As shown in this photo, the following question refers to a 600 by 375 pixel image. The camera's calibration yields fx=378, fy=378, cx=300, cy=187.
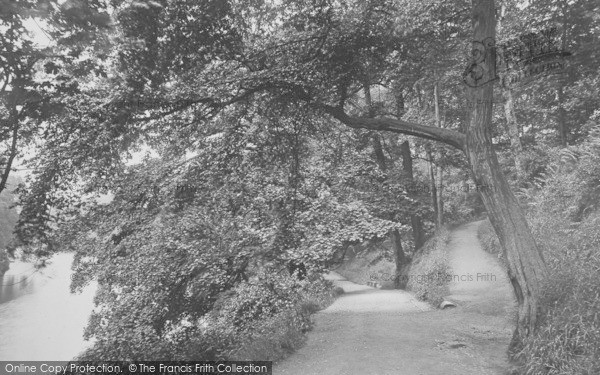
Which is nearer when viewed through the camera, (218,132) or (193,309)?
(193,309)

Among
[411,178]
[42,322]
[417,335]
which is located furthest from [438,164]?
[42,322]

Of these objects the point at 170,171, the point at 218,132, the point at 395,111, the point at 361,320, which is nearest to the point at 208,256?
the point at 170,171

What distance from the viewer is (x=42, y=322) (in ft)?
79.0

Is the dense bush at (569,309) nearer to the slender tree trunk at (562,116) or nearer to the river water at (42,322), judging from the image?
the slender tree trunk at (562,116)

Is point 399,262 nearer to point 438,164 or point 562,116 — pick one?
point 438,164

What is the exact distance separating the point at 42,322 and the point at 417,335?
25.4m

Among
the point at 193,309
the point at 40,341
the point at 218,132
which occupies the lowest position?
the point at 40,341

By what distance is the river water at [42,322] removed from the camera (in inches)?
738

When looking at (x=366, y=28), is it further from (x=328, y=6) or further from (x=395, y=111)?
(x=395, y=111)

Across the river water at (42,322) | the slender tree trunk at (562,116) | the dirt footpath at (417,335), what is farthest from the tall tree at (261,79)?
the river water at (42,322)

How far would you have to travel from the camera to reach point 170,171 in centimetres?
763

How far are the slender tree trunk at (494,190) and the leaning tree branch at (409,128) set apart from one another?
233 millimetres

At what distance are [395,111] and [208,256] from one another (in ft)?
46.2

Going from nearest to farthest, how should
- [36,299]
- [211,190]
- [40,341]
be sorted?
1. [211,190]
2. [40,341]
3. [36,299]
